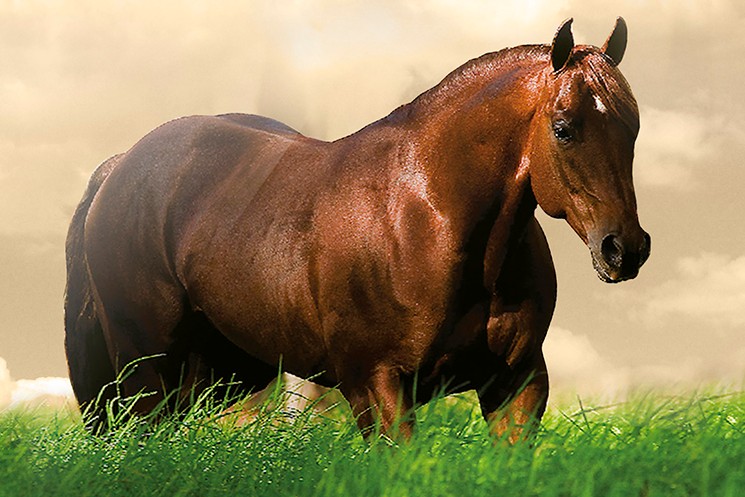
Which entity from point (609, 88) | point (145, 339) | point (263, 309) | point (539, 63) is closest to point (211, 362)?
point (145, 339)

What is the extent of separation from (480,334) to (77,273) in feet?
10.1

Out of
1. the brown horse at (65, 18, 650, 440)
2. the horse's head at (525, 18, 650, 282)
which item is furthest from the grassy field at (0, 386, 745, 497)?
the horse's head at (525, 18, 650, 282)

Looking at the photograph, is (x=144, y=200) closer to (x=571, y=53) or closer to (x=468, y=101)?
(x=468, y=101)

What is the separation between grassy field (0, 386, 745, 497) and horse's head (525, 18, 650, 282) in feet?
2.09

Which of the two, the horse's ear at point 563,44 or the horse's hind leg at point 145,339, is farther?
the horse's hind leg at point 145,339

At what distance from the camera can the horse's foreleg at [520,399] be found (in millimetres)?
5086

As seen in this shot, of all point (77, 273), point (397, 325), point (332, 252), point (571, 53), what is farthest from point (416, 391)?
point (77, 273)

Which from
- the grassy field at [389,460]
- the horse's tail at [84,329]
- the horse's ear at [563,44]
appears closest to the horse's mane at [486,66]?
the horse's ear at [563,44]

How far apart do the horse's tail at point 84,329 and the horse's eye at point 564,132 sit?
3263mm

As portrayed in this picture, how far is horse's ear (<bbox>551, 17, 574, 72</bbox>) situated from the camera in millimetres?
4594

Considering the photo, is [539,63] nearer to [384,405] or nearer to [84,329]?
[384,405]

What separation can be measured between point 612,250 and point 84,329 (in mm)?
3555

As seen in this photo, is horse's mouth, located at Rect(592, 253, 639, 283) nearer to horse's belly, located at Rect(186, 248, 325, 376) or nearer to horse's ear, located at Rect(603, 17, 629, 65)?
horse's ear, located at Rect(603, 17, 629, 65)

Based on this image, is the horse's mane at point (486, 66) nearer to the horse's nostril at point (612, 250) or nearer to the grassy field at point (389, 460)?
the horse's nostril at point (612, 250)
